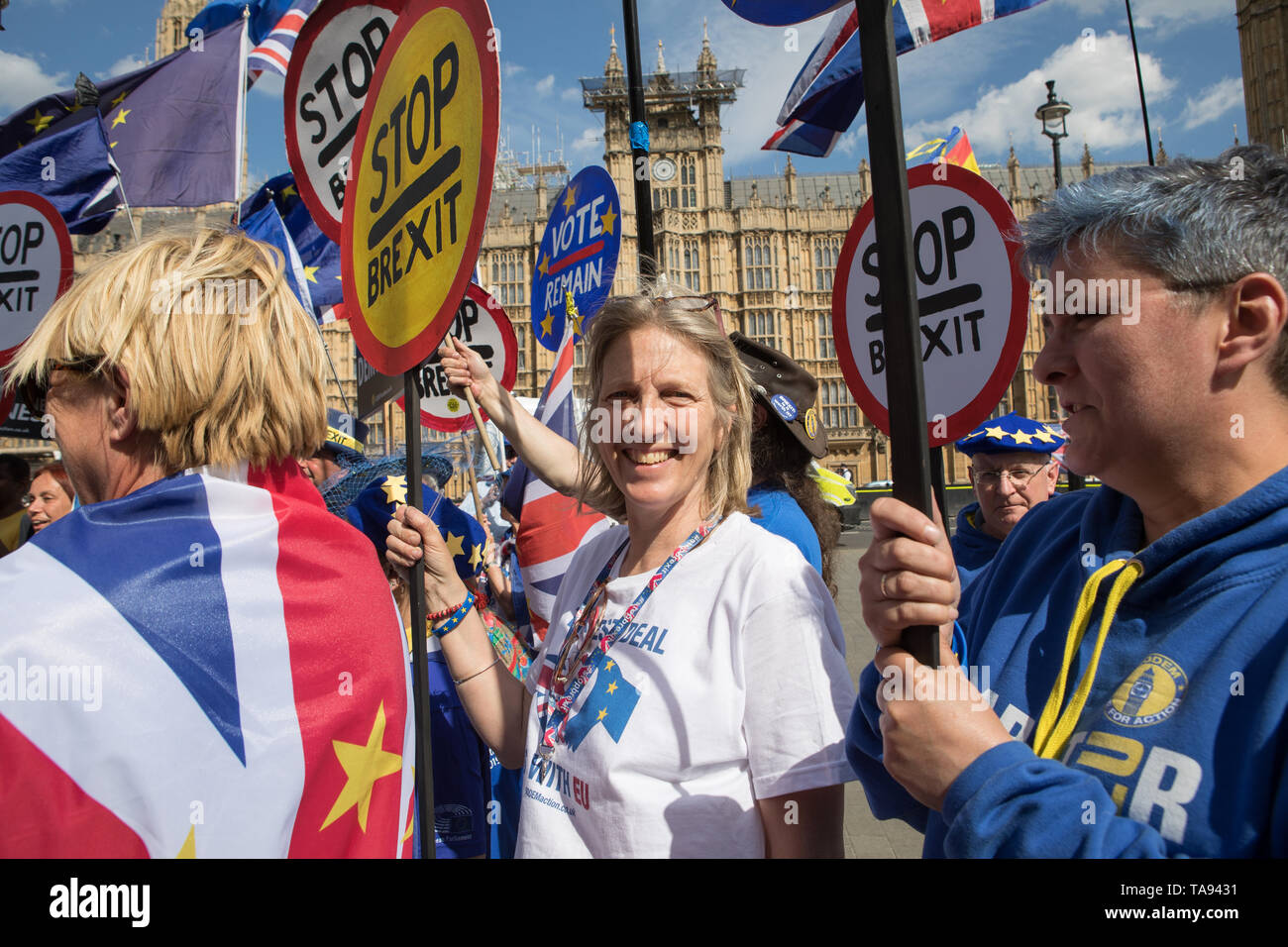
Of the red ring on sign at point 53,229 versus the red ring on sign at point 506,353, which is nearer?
the red ring on sign at point 53,229

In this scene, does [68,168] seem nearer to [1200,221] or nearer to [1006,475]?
[1006,475]

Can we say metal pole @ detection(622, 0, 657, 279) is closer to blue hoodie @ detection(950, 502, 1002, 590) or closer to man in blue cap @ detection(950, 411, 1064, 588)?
man in blue cap @ detection(950, 411, 1064, 588)

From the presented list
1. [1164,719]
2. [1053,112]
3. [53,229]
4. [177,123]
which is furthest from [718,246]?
[1164,719]

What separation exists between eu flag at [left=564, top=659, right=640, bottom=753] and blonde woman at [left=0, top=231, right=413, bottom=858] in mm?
A: 309

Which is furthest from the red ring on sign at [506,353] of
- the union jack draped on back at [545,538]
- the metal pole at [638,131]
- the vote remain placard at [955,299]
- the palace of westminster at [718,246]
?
the palace of westminster at [718,246]

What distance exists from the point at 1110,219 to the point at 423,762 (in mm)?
1439

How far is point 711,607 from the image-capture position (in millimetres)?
1438

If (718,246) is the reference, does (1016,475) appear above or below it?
below

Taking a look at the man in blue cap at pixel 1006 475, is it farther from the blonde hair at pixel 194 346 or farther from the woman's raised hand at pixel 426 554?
the blonde hair at pixel 194 346

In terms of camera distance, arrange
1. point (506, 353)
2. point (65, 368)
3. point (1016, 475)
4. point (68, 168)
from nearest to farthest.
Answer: point (65, 368) → point (1016, 475) → point (506, 353) → point (68, 168)

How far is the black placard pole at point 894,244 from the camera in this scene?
2.58 feet

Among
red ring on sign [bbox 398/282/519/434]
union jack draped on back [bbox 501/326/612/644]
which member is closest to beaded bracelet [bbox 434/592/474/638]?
union jack draped on back [bbox 501/326/612/644]

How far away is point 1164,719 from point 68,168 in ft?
25.8

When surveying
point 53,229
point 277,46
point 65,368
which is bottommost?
point 65,368
